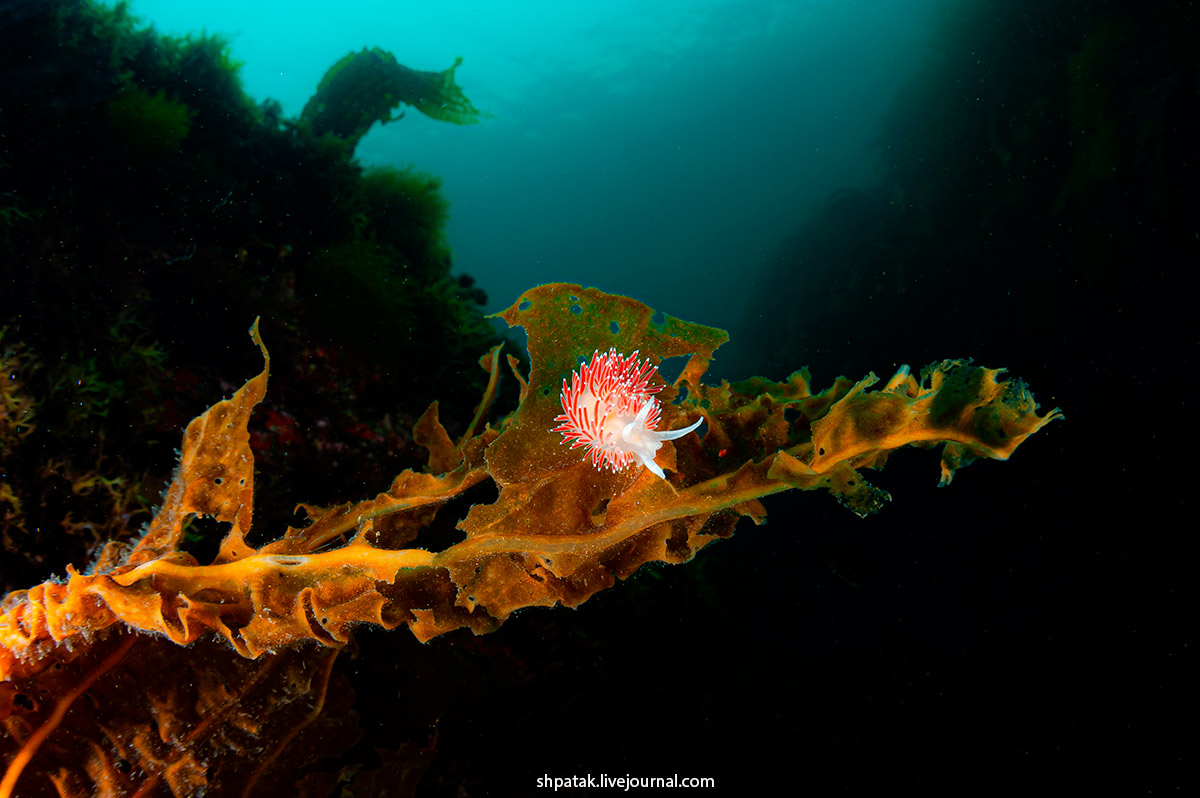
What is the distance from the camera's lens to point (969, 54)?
824 centimetres

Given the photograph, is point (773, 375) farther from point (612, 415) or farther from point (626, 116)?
point (626, 116)

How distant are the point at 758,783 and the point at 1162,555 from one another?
4692mm

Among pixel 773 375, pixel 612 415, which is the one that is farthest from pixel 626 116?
pixel 612 415

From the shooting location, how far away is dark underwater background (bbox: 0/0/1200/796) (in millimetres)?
2457

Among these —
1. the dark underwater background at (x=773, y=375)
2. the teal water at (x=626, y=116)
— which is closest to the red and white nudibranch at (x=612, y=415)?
the dark underwater background at (x=773, y=375)

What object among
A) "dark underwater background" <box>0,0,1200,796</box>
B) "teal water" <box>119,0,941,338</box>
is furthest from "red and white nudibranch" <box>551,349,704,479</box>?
"teal water" <box>119,0,941,338</box>

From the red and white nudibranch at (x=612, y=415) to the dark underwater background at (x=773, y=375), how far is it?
1.80 meters

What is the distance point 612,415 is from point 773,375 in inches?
399

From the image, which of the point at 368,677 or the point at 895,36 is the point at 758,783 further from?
the point at 895,36

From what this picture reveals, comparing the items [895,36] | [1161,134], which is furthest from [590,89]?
[1161,134]

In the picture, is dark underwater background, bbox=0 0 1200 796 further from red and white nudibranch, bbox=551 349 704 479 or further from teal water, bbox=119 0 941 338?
teal water, bbox=119 0 941 338

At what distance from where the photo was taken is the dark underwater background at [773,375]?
8.06 feet

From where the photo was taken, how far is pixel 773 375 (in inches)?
422

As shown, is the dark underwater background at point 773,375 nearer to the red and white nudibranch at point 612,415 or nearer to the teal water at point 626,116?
the red and white nudibranch at point 612,415
